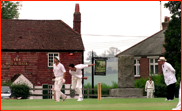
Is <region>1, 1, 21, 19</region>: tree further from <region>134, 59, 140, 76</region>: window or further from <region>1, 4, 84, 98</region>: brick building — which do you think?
<region>134, 59, 140, 76</region>: window

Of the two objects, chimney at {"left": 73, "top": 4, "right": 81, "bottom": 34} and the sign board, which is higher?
chimney at {"left": 73, "top": 4, "right": 81, "bottom": 34}

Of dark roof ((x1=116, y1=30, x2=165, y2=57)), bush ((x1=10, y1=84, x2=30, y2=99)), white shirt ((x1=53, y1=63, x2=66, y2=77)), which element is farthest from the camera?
dark roof ((x1=116, y1=30, x2=165, y2=57))

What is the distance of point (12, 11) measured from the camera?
58031 mm

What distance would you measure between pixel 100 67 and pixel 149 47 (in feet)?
50.5

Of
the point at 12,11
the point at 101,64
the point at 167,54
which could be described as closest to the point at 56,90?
the point at 101,64

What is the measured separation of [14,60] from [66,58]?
548 centimetres

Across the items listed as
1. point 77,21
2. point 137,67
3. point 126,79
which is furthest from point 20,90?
point 137,67

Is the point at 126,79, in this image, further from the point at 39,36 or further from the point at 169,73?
the point at 39,36

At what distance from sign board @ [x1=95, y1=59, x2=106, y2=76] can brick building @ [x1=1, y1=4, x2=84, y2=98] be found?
23.7ft

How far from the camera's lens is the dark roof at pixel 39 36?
46.6 m

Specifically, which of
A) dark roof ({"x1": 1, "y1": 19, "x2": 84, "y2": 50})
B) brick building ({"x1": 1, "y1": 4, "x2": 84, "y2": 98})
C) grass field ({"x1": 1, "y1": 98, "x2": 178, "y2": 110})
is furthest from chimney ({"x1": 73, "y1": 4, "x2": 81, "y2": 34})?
grass field ({"x1": 1, "y1": 98, "x2": 178, "y2": 110})

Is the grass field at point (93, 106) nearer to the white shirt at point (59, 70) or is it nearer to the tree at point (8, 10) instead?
the white shirt at point (59, 70)

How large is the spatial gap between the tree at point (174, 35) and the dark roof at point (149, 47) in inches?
394

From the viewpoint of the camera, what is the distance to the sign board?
39281 millimetres
